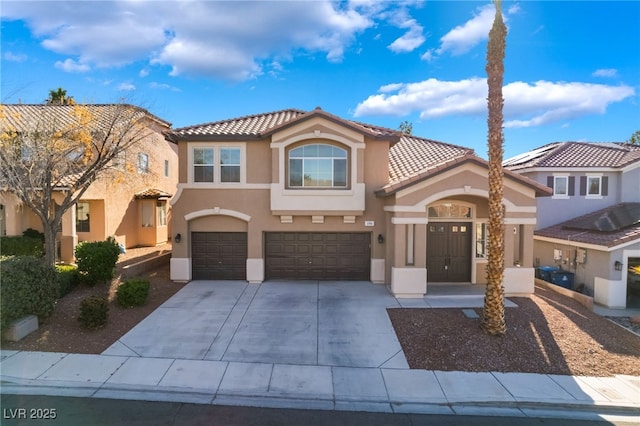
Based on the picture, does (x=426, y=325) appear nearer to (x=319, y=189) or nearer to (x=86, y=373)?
(x=319, y=189)

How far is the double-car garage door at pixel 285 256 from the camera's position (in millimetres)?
13898

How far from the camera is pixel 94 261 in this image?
36.0ft

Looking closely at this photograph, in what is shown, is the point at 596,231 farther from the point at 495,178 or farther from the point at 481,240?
the point at 495,178

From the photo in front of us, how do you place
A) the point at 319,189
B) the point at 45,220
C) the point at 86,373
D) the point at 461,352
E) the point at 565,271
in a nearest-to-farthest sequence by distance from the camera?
the point at 86,373
the point at 461,352
the point at 45,220
the point at 319,189
the point at 565,271

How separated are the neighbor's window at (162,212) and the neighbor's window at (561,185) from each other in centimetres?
2294

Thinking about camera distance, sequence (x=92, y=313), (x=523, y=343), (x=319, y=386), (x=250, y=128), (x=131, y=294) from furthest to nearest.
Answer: (x=250, y=128) < (x=131, y=294) < (x=92, y=313) < (x=523, y=343) < (x=319, y=386)

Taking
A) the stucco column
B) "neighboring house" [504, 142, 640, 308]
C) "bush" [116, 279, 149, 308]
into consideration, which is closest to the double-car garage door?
"bush" [116, 279, 149, 308]

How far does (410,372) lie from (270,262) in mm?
8019

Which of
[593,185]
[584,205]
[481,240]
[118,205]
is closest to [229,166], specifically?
[118,205]

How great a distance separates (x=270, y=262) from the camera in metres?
14.0

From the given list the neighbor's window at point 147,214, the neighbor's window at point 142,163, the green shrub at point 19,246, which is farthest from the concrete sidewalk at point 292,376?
the neighbor's window at point 147,214

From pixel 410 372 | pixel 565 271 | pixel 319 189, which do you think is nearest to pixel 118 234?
pixel 319 189

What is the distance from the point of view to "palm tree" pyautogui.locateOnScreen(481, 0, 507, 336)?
862cm

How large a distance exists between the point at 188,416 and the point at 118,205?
1604 centimetres
